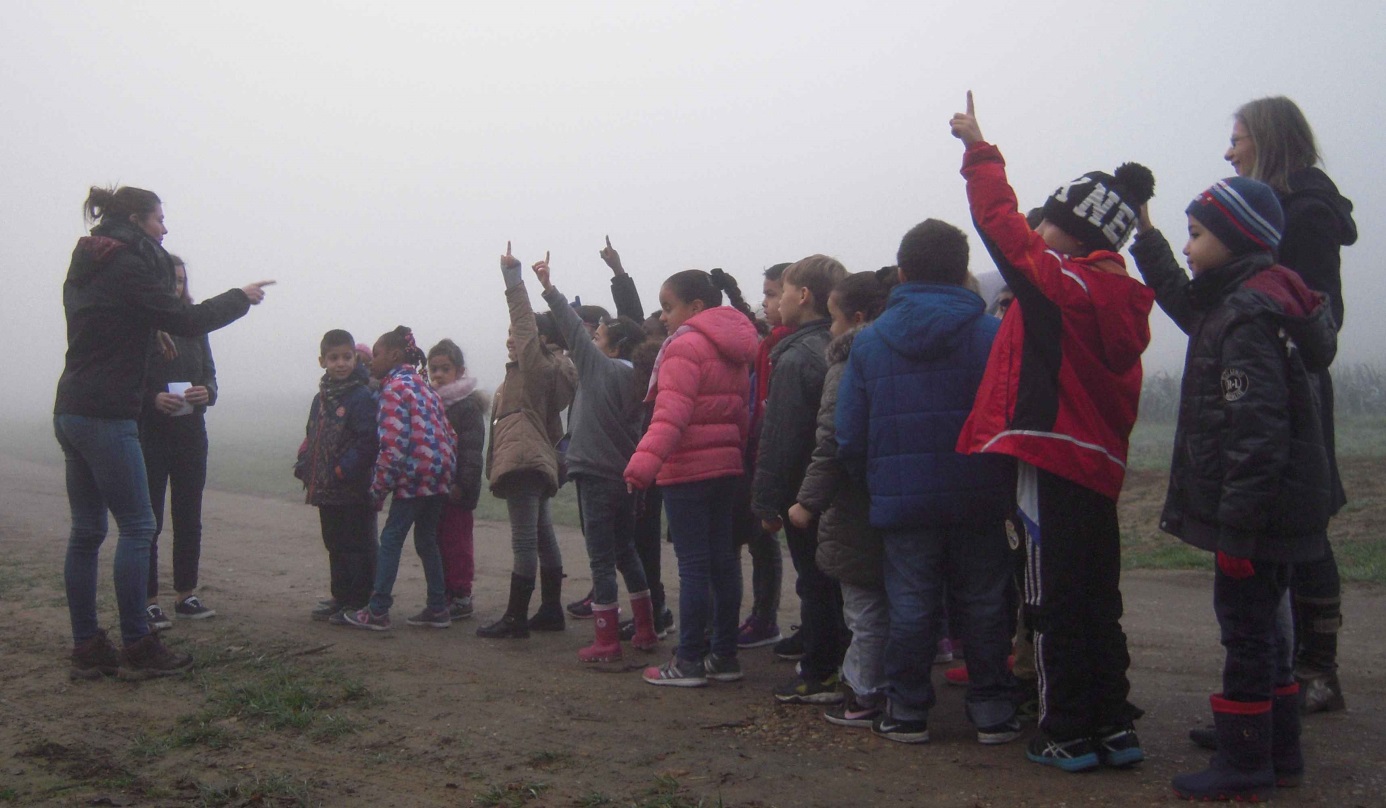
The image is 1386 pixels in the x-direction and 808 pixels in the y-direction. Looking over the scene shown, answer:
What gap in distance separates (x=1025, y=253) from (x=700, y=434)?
79.4 inches

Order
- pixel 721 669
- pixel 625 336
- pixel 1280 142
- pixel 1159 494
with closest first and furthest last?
pixel 1280 142 < pixel 721 669 < pixel 625 336 < pixel 1159 494

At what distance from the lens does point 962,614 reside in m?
4.25

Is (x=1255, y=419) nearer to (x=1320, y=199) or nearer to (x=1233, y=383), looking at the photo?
(x=1233, y=383)

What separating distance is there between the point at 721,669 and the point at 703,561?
0.55m

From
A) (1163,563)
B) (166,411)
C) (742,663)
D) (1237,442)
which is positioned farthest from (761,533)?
(1163,563)

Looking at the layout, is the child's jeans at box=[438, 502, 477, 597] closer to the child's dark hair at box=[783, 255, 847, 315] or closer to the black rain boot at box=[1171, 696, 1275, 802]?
the child's dark hair at box=[783, 255, 847, 315]

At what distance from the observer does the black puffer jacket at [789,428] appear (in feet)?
15.6

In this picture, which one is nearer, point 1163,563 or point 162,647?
Answer: point 162,647

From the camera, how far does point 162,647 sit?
5629 millimetres

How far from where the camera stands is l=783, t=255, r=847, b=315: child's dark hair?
508cm

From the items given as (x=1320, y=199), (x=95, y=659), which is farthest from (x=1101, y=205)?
(x=95, y=659)

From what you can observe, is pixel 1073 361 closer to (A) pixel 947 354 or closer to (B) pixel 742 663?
(A) pixel 947 354

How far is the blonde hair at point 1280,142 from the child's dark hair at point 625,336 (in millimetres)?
3226

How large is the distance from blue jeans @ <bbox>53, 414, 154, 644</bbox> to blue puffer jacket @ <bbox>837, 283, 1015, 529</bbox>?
141 inches
